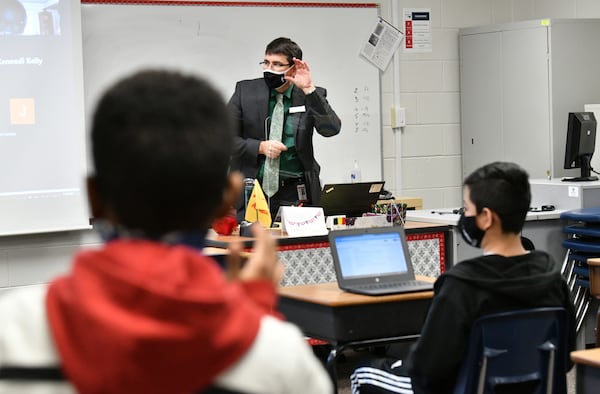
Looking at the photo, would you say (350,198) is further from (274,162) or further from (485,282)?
(485,282)

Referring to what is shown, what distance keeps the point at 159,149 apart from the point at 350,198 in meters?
3.84

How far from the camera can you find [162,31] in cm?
616

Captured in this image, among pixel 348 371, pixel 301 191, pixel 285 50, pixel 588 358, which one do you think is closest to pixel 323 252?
pixel 301 191

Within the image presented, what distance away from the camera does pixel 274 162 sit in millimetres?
4957

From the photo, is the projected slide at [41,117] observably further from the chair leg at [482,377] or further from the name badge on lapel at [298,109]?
the chair leg at [482,377]

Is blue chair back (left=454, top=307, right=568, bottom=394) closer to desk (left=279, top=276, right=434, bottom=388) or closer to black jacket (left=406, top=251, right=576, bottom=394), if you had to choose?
black jacket (left=406, top=251, right=576, bottom=394)

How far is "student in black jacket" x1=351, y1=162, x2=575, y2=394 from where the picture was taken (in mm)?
2535

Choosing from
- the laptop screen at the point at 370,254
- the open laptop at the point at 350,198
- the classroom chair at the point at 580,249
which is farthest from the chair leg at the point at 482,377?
the classroom chair at the point at 580,249

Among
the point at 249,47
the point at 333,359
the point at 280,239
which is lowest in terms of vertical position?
the point at 333,359

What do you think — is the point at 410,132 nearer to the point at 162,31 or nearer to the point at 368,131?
the point at 368,131

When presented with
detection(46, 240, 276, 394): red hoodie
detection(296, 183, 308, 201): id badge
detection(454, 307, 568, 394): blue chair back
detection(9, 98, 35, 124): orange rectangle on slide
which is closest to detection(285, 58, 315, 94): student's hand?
detection(296, 183, 308, 201): id badge

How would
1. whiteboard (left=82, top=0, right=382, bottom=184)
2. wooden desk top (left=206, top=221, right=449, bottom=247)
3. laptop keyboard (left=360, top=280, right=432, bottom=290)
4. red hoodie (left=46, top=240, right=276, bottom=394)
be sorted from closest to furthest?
red hoodie (left=46, top=240, right=276, bottom=394)
laptop keyboard (left=360, top=280, right=432, bottom=290)
wooden desk top (left=206, top=221, right=449, bottom=247)
whiteboard (left=82, top=0, right=382, bottom=184)

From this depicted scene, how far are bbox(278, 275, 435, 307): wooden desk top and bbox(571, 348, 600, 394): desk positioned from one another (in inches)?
29.4

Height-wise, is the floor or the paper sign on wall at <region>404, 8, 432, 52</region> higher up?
the paper sign on wall at <region>404, 8, 432, 52</region>
